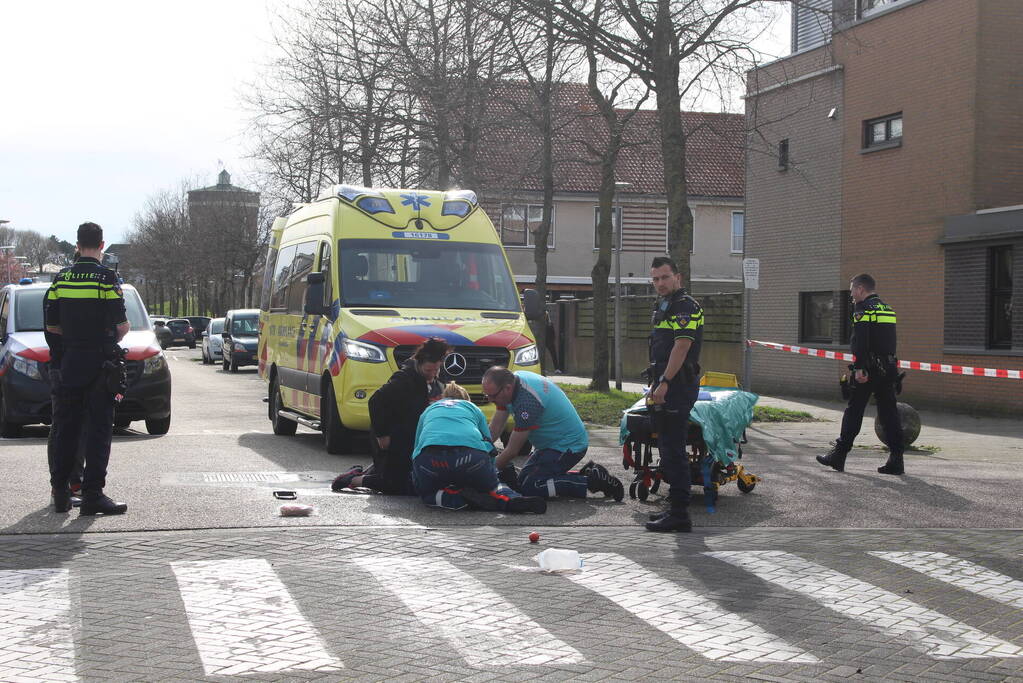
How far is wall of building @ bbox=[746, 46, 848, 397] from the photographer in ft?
84.5

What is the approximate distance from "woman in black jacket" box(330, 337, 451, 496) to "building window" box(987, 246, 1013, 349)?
43.2 feet

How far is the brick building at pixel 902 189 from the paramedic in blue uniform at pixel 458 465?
1172cm

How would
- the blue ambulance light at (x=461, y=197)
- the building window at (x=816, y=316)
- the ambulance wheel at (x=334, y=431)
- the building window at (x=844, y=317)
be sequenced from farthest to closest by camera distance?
the building window at (x=816, y=316)
the building window at (x=844, y=317)
the blue ambulance light at (x=461, y=197)
the ambulance wheel at (x=334, y=431)

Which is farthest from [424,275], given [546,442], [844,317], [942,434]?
[844,317]

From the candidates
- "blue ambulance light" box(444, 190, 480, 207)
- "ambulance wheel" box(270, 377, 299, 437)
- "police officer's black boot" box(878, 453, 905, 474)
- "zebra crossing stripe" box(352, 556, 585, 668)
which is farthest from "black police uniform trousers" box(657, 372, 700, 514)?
"ambulance wheel" box(270, 377, 299, 437)

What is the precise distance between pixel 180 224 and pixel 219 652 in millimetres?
75172

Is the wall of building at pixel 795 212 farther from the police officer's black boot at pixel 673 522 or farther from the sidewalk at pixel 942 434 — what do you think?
the police officer's black boot at pixel 673 522

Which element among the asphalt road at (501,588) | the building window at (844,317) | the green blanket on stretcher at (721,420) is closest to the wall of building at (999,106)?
the building window at (844,317)

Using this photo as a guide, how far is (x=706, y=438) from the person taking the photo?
9633 millimetres

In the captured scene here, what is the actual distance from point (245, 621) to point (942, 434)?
538 inches

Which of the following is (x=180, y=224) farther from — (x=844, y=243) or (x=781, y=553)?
(x=781, y=553)

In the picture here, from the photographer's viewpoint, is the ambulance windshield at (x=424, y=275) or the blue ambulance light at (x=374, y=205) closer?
the ambulance windshield at (x=424, y=275)

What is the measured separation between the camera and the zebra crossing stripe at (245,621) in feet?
17.3

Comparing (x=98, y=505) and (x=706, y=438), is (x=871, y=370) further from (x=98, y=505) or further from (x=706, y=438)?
(x=98, y=505)
